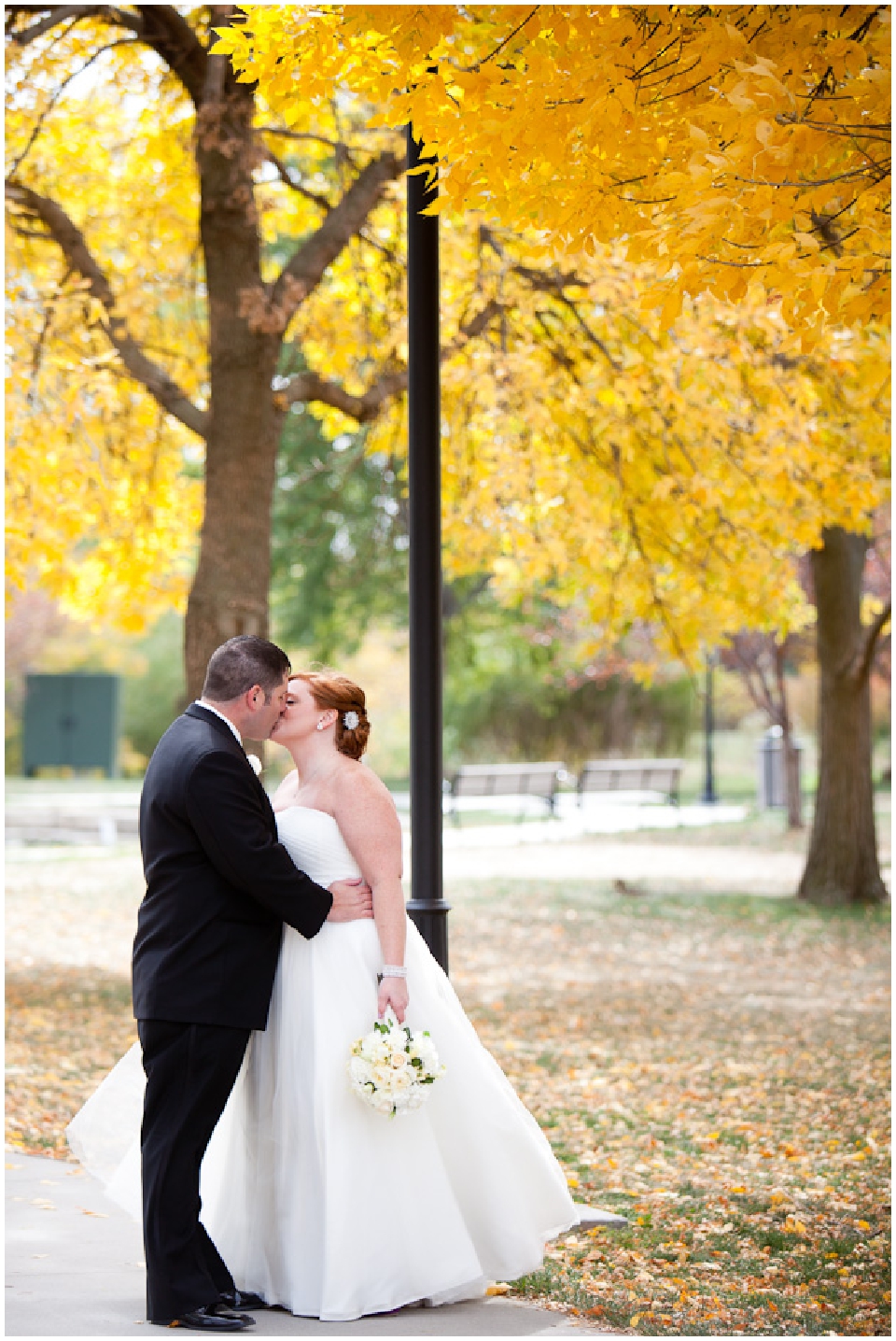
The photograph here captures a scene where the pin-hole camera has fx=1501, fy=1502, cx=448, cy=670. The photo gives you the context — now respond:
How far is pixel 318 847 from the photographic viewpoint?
16.0 ft

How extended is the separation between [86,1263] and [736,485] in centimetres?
870

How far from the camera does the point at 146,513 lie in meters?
12.7

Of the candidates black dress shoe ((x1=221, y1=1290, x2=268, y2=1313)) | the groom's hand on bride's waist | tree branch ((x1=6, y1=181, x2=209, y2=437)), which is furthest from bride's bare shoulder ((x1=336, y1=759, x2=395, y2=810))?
tree branch ((x1=6, y1=181, x2=209, y2=437))

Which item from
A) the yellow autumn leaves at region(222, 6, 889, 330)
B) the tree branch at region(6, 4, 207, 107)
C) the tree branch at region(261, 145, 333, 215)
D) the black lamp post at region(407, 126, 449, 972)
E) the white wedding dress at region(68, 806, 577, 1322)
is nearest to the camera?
the white wedding dress at region(68, 806, 577, 1322)

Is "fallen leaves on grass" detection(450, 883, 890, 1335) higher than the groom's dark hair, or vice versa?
the groom's dark hair

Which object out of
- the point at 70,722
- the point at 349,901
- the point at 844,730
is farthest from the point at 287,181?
the point at 70,722

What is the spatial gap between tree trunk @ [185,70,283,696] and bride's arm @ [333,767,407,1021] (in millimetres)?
5022

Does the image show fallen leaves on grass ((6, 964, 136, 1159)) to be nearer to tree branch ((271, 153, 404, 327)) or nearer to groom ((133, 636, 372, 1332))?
groom ((133, 636, 372, 1332))

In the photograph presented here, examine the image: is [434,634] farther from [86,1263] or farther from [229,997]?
[86,1263]

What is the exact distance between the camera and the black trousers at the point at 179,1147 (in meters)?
4.46

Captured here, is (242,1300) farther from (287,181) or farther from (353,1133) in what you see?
(287,181)

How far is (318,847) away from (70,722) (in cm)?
3823

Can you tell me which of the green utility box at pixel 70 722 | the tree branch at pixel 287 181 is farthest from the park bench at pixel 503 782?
the green utility box at pixel 70 722

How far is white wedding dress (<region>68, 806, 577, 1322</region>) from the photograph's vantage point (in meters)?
4.62
